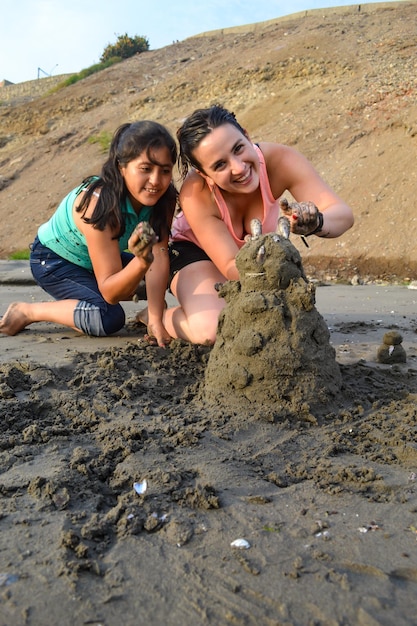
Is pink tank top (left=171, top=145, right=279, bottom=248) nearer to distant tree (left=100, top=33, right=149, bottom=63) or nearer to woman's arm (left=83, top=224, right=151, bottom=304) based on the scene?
woman's arm (left=83, top=224, right=151, bottom=304)

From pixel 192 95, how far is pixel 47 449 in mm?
15573

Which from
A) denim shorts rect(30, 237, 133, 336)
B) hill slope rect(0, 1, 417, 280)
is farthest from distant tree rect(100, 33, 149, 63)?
denim shorts rect(30, 237, 133, 336)

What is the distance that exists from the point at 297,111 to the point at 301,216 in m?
11.3

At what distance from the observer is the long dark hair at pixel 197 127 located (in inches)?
118

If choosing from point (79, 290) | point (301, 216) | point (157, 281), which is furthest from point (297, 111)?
point (301, 216)

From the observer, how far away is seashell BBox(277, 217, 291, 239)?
101 inches

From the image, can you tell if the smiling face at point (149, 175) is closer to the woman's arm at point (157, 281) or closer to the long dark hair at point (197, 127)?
the long dark hair at point (197, 127)

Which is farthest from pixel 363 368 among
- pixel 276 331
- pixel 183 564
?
pixel 183 564

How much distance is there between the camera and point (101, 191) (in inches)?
130

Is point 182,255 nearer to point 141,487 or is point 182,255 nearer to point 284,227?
point 284,227

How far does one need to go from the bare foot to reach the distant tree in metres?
22.2

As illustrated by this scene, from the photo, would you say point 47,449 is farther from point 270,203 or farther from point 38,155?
point 38,155

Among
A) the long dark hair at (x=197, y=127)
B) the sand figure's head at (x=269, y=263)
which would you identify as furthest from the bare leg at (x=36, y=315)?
the sand figure's head at (x=269, y=263)

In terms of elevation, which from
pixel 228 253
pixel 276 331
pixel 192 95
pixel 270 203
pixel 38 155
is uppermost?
pixel 192 95
